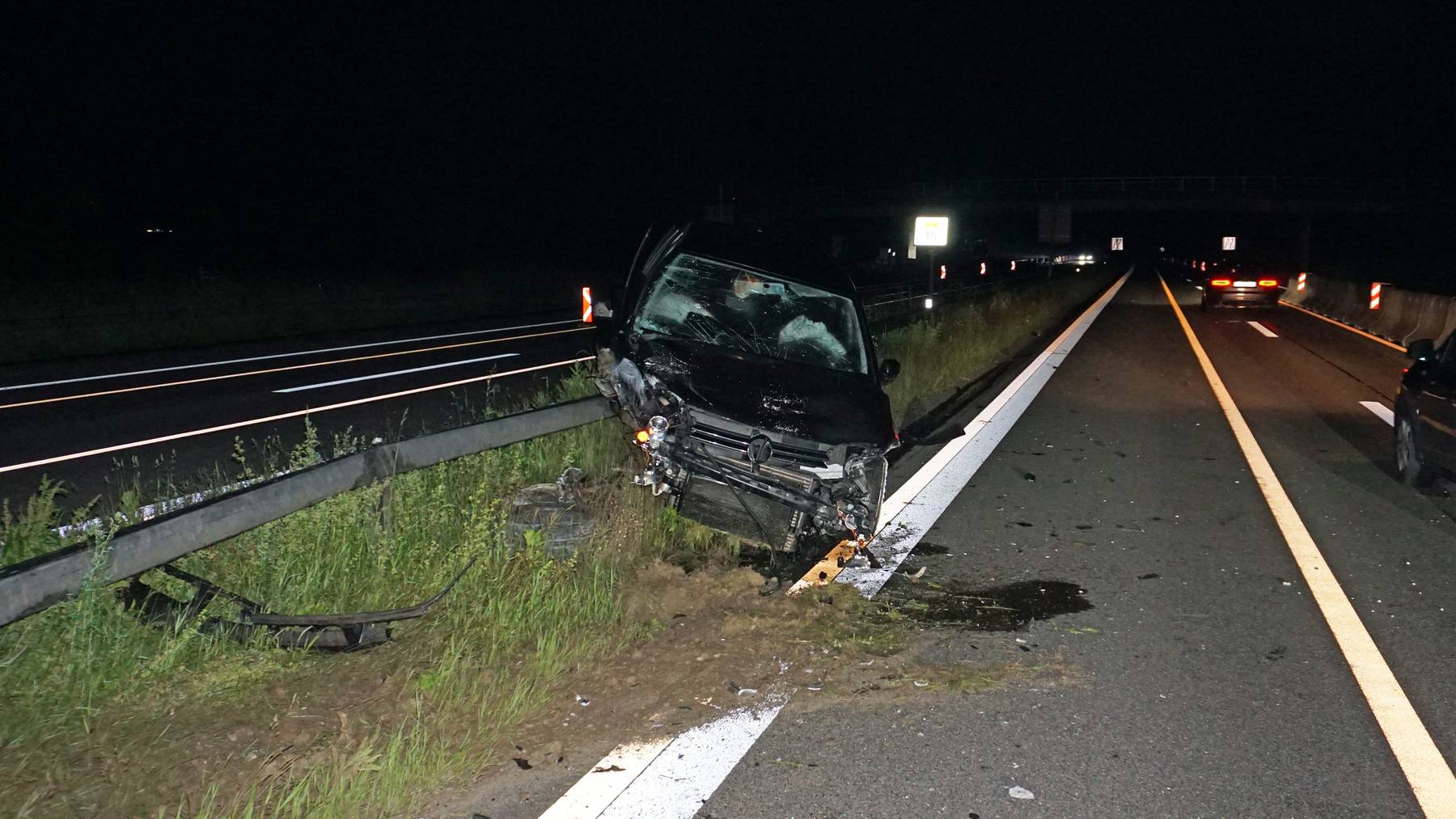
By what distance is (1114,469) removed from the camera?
988 centimetres

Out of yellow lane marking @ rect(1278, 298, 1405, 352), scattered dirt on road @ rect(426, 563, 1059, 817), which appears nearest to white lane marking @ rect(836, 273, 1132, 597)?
scattered dirt on road @ rect(426, 563, 1059, 817)

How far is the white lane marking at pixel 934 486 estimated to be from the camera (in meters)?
6.71

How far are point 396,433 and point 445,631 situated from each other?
603 cm

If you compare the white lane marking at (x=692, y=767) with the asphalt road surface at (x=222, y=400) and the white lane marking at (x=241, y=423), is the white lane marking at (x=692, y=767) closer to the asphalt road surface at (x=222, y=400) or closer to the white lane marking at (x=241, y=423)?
the asphalt road surface at (x=222, y=400)

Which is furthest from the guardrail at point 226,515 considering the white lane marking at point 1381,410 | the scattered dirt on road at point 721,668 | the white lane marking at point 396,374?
the white lane marking at point 1381,410

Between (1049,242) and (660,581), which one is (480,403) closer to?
(660,581)

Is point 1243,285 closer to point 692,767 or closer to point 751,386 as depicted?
point 751,386

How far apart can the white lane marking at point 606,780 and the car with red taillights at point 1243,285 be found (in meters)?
34.6

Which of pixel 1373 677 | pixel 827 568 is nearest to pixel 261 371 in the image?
pixel 827 568

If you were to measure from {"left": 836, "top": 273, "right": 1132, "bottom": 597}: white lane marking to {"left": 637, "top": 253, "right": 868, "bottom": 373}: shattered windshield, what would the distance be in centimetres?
111

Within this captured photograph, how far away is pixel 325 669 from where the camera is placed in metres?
4.62

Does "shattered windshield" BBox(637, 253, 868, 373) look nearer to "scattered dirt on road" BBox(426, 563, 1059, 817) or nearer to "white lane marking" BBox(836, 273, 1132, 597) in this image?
"white lane marking" BBox(836, 273, 1132, 597)

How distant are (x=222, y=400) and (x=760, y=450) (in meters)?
9.18

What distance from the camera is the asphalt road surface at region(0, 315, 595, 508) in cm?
922
